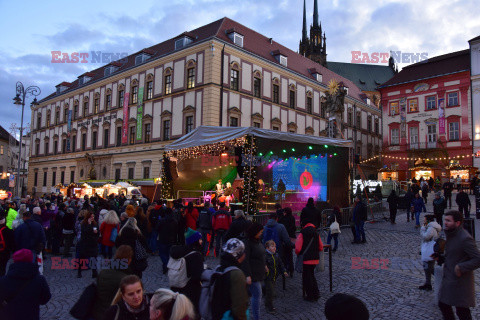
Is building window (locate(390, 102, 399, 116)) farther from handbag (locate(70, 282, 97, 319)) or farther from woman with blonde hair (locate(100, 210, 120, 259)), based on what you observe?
handbag (locate(70, 282, 97, 319))

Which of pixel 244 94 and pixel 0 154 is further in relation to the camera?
pixel 0 154

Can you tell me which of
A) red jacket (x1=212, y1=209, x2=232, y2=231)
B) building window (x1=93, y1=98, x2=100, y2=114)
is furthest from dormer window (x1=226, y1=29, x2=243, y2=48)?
red jacket (x1=212, y1=209, x2=232, y2=231)

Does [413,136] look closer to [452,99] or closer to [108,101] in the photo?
[452,99]

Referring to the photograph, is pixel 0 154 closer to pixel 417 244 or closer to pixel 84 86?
pixel 84 86

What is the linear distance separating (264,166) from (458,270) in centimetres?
1475

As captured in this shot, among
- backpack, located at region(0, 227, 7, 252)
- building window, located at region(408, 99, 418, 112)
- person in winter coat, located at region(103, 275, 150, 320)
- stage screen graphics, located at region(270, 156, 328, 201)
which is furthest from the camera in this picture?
building window, located at region(408, 99, 418, 112)

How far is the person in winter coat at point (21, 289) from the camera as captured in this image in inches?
166

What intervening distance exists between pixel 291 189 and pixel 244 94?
16.7 meters

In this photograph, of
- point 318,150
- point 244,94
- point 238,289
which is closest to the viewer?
point 238,289

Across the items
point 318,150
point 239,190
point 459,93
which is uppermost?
point 459,93

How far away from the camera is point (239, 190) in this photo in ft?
65.6

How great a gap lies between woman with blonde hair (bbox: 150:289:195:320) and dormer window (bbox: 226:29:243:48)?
33.1m

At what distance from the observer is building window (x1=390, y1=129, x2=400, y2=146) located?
1761 inches

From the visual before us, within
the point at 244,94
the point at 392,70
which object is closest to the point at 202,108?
the point at 244,94
